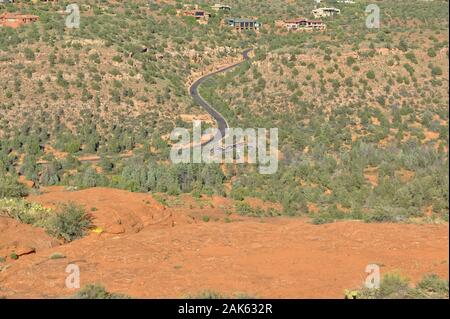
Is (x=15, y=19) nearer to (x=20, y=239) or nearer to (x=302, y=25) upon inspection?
(x=302, y=25)

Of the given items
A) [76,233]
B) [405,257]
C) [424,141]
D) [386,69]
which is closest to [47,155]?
[76,233]

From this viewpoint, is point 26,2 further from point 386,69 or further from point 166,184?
point 166,184

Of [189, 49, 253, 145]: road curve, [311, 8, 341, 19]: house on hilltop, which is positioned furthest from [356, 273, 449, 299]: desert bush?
[311, 8, 341, 19]: house on hilltop

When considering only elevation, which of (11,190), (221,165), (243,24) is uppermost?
(243,24)

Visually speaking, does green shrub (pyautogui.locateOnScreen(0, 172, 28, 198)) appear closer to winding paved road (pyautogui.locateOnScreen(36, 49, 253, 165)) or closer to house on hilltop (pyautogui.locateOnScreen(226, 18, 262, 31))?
winding paved road (pyautogui.locateOnScreen(36, 49, 253, 165))

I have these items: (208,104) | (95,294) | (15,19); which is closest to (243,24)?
(208,104)

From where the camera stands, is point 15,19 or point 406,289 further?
point 15,19
